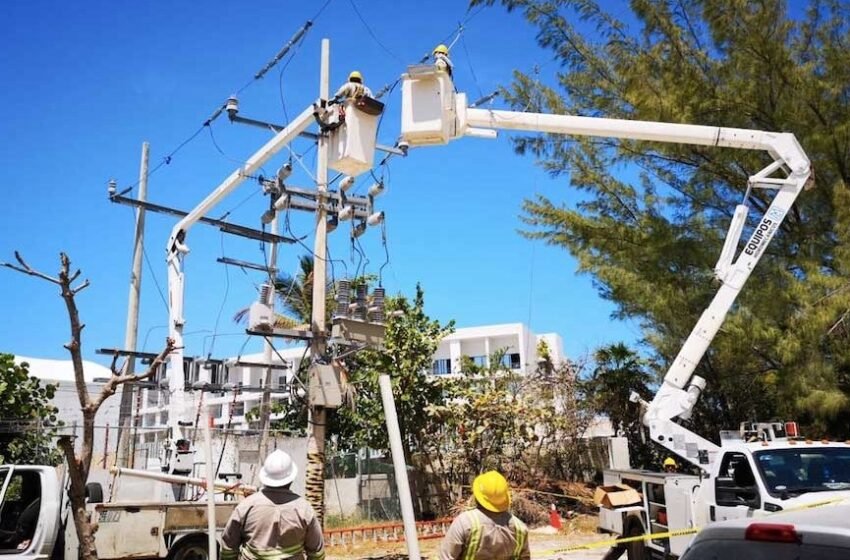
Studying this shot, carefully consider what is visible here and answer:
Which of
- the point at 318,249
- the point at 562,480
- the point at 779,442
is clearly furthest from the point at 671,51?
the point at 562,480

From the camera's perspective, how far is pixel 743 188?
14891 millimetres

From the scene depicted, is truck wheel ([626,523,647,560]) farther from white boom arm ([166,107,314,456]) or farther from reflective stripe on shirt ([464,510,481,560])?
white boom arm ([166,107,314,456])

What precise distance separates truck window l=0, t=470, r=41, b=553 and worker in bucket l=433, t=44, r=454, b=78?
7190 millimetres

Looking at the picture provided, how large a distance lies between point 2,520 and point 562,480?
47.5 ft

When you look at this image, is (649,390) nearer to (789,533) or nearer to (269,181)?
(269,181)

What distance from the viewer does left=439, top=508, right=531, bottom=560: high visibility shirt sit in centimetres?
442

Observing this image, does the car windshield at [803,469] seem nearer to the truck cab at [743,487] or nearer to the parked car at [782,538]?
the truck cab at [743,487]

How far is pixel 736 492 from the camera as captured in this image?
24.7 feet

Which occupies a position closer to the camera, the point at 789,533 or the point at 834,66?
the point at 789,533

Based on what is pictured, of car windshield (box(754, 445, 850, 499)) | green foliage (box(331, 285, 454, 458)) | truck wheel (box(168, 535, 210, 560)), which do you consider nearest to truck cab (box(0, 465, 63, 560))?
truck wheel (box(168, 535, 210, 560))

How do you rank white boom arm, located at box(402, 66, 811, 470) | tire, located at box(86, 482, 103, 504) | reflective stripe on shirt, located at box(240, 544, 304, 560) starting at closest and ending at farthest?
reflective stripe on shirt, located at box(240, 544, 304, 560), tire, located at box(86, 482, 103, 504), white boom arm, located at box(402, 66, 811, 470)

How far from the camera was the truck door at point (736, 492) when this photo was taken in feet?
24.6

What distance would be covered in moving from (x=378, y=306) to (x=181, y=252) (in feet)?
18.9

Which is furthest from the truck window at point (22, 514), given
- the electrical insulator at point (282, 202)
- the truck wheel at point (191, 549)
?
the electrical insulator at point (282, 202)
